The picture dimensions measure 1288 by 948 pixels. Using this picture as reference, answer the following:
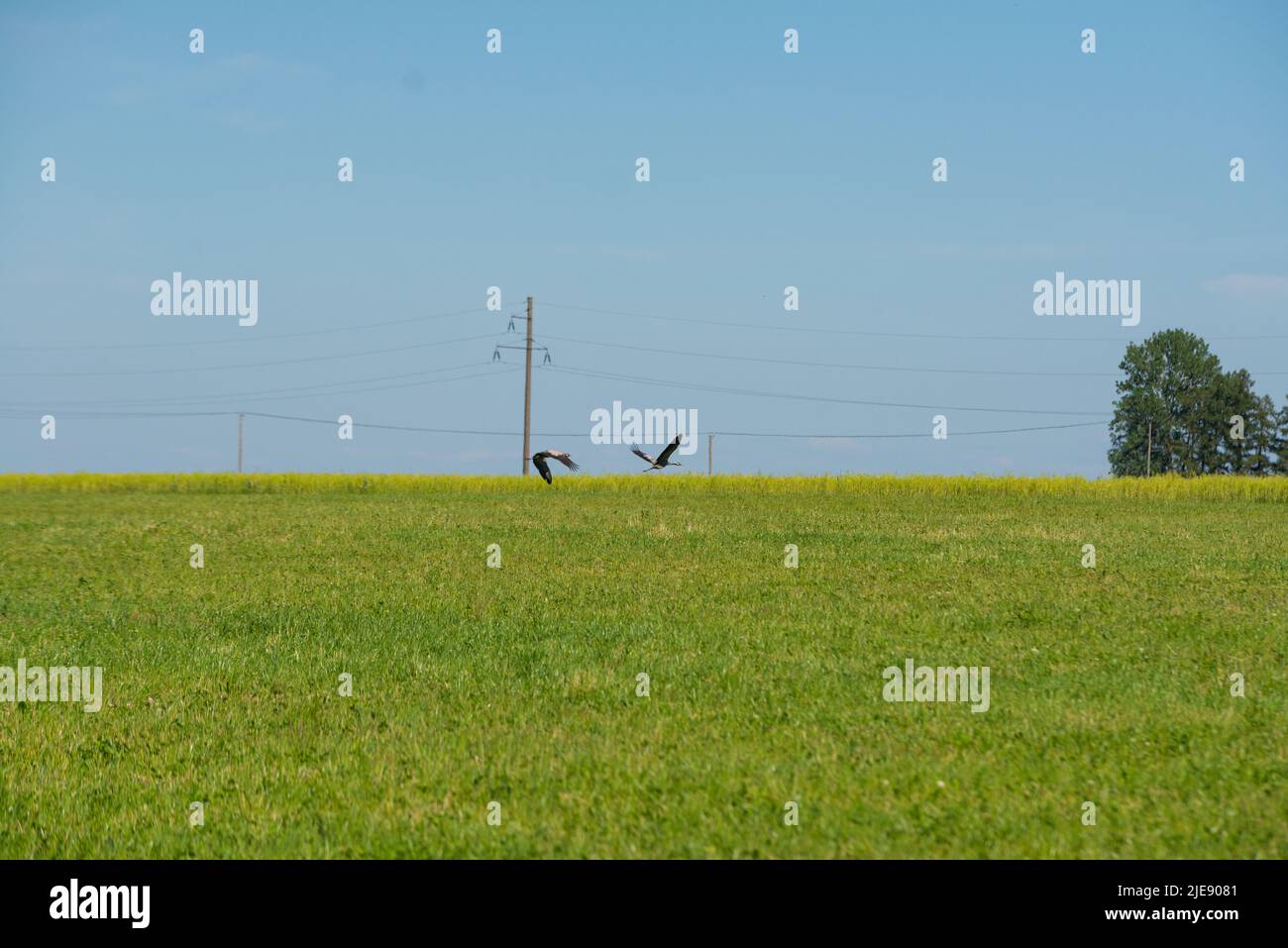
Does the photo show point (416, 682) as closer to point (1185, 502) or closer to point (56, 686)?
point (56, 686)

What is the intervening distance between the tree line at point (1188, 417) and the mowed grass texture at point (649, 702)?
80.1 m

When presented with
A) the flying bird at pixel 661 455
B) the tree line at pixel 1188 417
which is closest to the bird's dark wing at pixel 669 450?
the flying bird at pixel 661 455

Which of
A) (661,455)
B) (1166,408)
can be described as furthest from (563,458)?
(1166,408)

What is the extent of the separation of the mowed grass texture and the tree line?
80.1 m

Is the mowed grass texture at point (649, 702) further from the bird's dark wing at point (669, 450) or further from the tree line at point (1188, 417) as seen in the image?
the tree line at point (1188, 417)

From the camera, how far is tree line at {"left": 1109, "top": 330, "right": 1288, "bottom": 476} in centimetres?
10556

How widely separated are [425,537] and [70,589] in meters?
10.2

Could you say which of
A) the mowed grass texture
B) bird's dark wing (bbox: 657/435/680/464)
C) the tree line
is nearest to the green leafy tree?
the tree line

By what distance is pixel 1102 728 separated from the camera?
11977 millimetres

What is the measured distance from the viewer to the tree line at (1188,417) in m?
106

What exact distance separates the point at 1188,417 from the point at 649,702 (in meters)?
106

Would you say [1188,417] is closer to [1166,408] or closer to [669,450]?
[1166,408]

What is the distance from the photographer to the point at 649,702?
13367 millimetres
